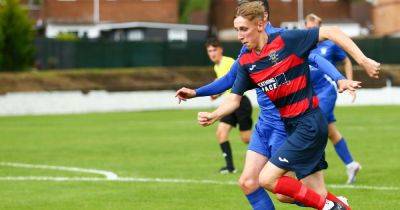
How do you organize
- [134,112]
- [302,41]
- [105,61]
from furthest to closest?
[105,61] < [134,112] < [302,41]

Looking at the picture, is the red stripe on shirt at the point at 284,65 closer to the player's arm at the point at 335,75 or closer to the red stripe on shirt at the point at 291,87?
the red stripe on shirt at the point at 291,87

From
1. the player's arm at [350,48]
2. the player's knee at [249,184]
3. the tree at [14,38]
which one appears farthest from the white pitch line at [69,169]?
the tree at [14,38]

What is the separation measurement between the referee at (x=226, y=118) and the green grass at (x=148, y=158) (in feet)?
1.41

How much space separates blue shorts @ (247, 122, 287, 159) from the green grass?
202cm

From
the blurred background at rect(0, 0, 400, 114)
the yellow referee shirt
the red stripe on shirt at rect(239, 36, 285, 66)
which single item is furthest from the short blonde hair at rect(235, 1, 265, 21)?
the blurred background at rect(0, 0, 400, 114)

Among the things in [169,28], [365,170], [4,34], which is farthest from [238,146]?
[169,28]

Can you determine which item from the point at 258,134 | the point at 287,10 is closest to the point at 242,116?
the point at 258,134

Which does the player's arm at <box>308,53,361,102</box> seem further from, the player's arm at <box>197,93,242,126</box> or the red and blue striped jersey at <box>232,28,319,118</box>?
the player's arm at <box>197,93,242,126</box>

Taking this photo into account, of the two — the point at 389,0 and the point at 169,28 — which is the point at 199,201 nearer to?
the point at 169,28

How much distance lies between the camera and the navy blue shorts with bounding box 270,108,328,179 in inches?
338

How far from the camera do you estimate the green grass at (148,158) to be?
1209cm

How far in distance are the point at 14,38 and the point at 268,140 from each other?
1370 inches

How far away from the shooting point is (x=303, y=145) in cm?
860

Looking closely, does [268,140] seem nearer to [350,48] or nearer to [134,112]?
[350,48]
